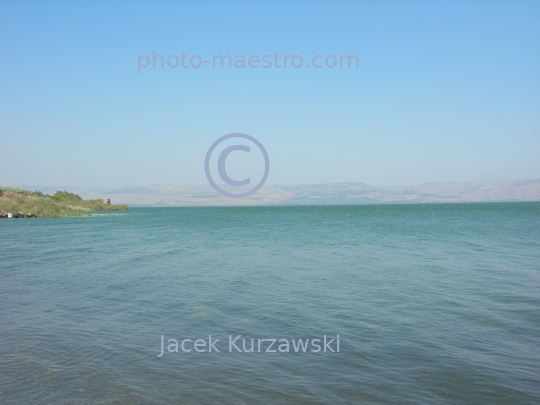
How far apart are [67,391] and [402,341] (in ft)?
26.6

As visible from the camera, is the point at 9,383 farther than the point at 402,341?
No

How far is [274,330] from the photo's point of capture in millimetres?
12266

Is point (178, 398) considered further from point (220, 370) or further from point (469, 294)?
point (469, 294)

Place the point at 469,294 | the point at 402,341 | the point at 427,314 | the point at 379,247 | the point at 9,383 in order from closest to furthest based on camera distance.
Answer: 1. the point at 9,383
2. the point at 402,341
3. the point at 427,314
4. the point at 469,294
5. the point at 379,247

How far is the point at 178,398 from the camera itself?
8070 millimetres

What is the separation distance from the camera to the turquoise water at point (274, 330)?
847 cm

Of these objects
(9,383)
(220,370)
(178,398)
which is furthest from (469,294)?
(9,383)

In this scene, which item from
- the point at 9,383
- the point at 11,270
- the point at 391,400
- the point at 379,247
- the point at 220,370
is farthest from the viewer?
the point at 379,247

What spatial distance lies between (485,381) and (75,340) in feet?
33.2

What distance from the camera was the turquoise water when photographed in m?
8.47

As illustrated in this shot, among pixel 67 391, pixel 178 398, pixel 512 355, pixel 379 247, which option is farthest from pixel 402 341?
pixel 379 247

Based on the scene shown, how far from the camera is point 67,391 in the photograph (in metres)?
8.30

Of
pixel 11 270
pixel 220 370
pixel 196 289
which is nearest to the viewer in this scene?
pixel 220 370

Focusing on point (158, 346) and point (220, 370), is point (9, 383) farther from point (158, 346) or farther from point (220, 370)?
point (220, 370)
